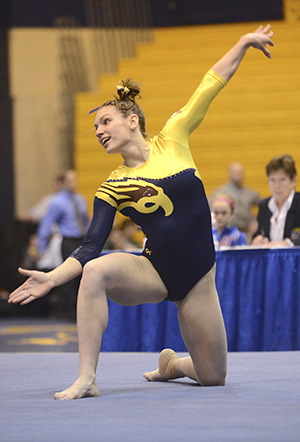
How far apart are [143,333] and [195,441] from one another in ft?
8.86

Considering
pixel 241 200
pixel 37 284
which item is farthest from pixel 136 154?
pixel 241 200

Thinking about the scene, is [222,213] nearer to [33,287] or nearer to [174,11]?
[33,287]

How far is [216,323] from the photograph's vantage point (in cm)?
220

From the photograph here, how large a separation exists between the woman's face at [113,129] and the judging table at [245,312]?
184cm

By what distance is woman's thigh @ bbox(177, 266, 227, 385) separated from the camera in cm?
220

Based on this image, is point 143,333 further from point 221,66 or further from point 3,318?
point 3,318

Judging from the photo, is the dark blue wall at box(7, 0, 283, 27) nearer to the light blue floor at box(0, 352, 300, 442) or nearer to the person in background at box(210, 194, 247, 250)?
the person in background at box(210, 194, 247, 250)

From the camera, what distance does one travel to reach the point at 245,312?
3.86 meters

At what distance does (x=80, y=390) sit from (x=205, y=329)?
0.49m

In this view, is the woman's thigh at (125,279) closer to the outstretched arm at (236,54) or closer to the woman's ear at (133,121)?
the woman's ear at (133,121)

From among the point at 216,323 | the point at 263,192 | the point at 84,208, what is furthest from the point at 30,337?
the point at 263,192

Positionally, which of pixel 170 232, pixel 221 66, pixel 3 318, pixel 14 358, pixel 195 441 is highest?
pixel 221 66

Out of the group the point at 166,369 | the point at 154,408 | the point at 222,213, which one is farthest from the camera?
the point at 222,213

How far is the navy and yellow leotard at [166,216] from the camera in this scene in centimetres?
218
